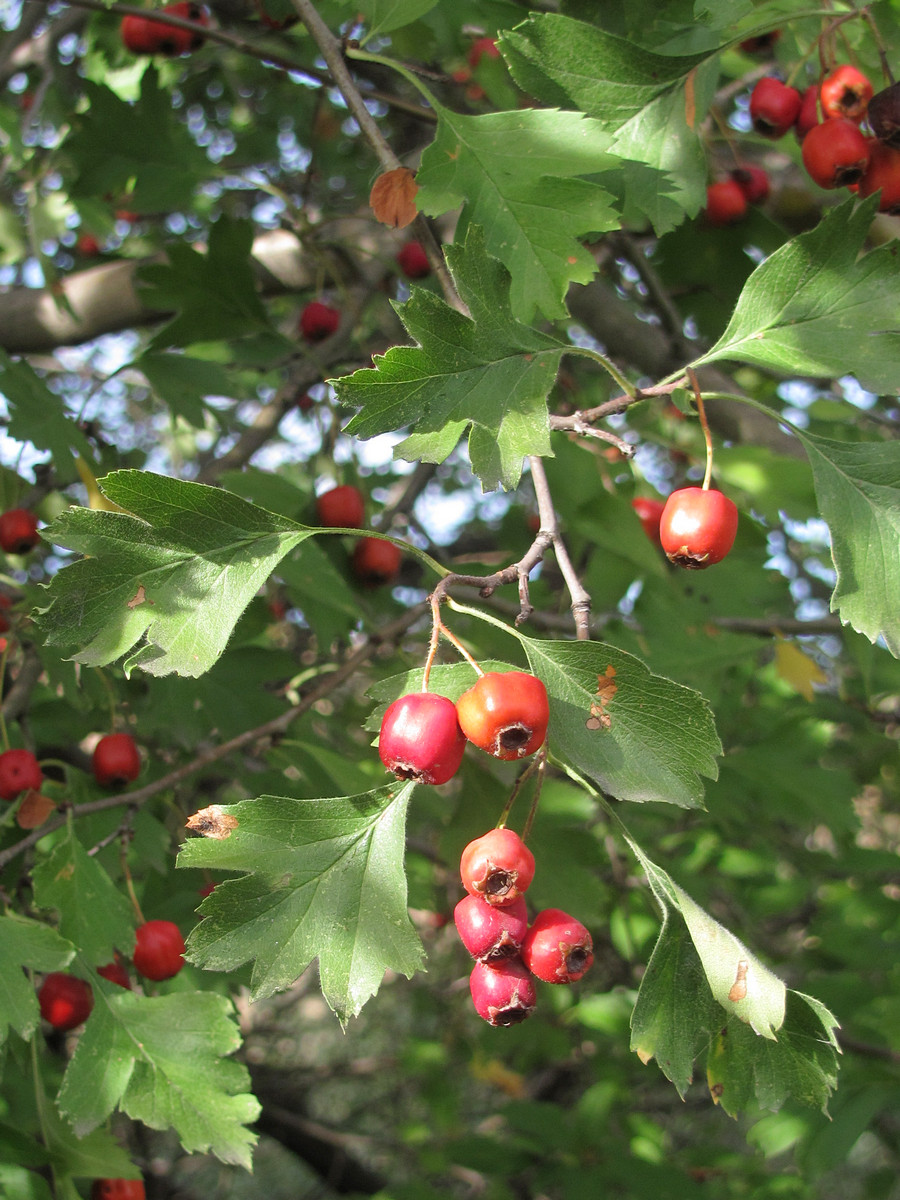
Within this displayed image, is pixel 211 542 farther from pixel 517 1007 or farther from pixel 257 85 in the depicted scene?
pixel 257 85

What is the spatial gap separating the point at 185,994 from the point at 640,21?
6.05 feet

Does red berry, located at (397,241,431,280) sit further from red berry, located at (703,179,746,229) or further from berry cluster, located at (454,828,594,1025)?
berry cluster, located at (454,828,594,1025)

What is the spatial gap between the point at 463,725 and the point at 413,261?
212cm

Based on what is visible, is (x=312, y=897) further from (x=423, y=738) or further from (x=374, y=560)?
(x=374, y=560)

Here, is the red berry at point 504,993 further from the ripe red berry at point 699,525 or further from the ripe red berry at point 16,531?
the ripe red berry at point 16,531

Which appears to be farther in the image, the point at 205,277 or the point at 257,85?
the point at 257,85

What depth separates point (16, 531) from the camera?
2355mm

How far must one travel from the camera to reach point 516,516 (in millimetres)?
3873

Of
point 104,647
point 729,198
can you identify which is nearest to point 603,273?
point 729,198

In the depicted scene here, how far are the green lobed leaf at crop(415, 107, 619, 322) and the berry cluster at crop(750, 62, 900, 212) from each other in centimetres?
43

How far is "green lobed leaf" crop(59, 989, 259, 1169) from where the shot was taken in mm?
1456

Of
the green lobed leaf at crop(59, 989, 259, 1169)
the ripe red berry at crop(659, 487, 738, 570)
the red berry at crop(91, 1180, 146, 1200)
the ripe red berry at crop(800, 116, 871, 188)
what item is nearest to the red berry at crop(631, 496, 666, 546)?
the ripe red berry at crop(800, 116, 871, 188)

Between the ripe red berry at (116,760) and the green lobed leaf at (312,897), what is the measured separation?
2.75 ft

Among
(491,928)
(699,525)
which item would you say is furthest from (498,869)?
(699,525)
